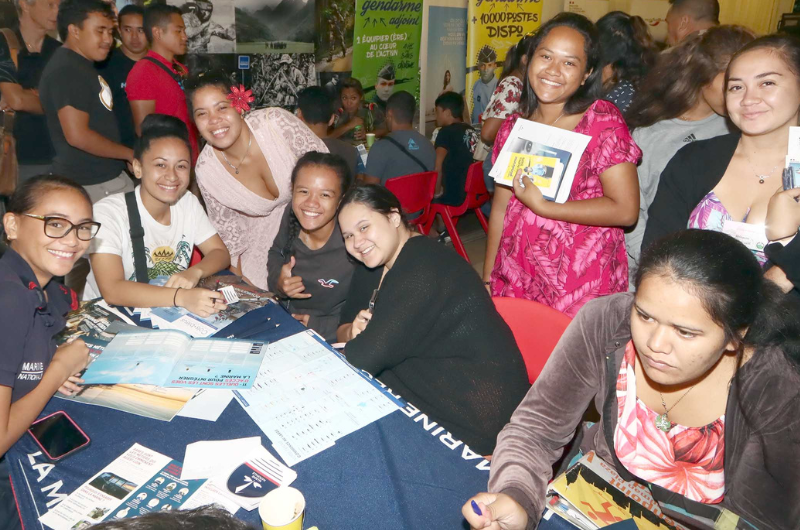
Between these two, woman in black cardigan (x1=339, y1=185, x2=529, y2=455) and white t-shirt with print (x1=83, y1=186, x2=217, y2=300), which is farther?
white t-shirt with print (x1=83, y1=186, x2=217, y2=300)

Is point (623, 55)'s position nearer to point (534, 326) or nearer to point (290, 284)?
point (534, 326)

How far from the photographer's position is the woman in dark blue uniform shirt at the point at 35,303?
1.32 m

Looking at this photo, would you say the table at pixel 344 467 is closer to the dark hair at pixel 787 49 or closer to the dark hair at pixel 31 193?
the dark hair at pixel 31 193

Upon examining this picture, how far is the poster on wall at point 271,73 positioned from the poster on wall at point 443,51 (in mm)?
1544

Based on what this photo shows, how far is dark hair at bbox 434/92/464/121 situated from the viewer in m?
4.79

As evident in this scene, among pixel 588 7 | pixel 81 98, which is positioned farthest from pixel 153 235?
pixel 588 7

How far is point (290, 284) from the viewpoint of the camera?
2334 mm

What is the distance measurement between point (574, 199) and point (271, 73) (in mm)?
3520

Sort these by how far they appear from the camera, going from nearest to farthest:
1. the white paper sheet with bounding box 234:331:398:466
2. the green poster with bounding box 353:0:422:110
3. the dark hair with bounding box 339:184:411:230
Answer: the white paper sheet with bounding box 234:331:398:466
the dark hair with bounding box 339:184:411:230
the green poster with bounding box 353:0:422:110

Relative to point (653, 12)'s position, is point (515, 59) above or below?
below

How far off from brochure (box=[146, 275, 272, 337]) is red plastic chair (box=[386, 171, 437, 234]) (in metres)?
1.50

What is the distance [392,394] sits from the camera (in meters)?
1.50

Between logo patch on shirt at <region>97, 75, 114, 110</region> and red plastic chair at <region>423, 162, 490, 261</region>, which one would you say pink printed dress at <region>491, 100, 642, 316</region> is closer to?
red plastic chair at <region>423, 162, 490, 261</region>

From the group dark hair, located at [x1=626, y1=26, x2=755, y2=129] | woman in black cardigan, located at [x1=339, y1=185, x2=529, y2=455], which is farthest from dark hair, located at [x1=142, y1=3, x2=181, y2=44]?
dark hair, located at [x1=626, y1=26, x2=755, y2=129]
